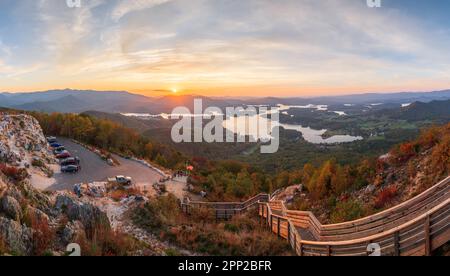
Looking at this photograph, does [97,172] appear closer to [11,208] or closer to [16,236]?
[11,208]

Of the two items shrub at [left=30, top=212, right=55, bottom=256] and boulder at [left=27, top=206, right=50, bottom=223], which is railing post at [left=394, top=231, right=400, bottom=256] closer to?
shrub at [left=30, top=212, right=55, bottom=256]

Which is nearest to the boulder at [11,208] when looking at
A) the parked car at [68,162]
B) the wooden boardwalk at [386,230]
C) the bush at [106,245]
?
the bush at [106,245]

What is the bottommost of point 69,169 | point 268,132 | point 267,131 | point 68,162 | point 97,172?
point 268,132

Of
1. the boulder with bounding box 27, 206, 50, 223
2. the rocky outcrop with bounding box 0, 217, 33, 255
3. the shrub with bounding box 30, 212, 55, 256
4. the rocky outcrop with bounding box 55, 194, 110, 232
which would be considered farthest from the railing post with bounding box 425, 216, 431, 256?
the boulder with bounding box 27, 206, 50, 223

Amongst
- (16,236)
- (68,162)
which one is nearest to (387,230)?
(16,236)

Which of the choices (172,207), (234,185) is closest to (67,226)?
(172,207)
